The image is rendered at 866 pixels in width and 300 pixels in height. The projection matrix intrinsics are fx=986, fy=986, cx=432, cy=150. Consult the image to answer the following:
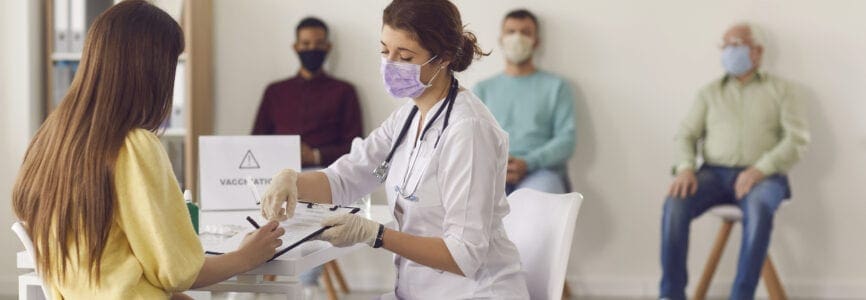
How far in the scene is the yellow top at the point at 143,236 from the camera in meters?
1.53

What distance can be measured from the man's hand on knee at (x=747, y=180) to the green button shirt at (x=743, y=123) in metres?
0.08

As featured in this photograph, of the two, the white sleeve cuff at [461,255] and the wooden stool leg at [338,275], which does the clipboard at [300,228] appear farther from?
the wooden stool leg at [338,275]

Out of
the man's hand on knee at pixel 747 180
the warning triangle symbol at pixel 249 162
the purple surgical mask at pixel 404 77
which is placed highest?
the purple surgical mask at pixel 404 77

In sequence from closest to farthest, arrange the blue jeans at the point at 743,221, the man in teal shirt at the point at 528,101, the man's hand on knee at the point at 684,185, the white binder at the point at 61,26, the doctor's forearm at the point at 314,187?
1. the doctor's forearm at the point at 314,187
2. the blue jeans at the point at 743,221
3. the man's hand on knee at the point at 684,185
4. the man in teal shirt at the point at 528,101
5. the white binder at the point at 61,26

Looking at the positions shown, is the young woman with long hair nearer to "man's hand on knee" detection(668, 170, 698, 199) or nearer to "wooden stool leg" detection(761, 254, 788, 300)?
"man's hand on knee" detection(668, 170, 698, 199)

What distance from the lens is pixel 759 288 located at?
430cm

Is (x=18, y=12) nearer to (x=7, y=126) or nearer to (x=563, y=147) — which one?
(x=7, y=126)

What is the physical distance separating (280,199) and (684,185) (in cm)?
239

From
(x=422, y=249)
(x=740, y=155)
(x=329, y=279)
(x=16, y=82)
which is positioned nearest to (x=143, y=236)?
(x=422, y=249)

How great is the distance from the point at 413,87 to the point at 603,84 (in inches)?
96.1

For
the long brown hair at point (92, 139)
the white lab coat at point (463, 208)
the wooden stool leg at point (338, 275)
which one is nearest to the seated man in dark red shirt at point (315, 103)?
the wooden stool leg at point (338, 275)

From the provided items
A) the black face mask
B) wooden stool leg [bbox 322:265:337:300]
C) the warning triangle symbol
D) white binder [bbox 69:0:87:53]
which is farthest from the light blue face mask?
white binder [bbox 69:0:87:53]

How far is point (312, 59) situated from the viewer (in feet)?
14.1

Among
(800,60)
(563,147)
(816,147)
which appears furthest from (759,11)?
(563,147)
